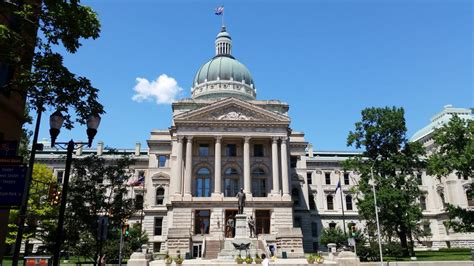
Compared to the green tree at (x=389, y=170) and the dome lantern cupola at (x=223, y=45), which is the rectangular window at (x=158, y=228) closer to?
the green tree at (x=389, y=170)

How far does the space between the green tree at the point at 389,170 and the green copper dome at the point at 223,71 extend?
33573mm

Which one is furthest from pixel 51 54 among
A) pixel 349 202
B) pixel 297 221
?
pixel 349 202

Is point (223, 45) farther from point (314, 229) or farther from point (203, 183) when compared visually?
point (314, 229)

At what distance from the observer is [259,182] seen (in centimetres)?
5528

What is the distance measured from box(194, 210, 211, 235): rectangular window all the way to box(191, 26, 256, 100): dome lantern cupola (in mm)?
24730

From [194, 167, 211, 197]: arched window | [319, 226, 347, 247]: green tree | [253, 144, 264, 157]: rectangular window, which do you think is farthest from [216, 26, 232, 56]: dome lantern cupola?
[319, 226, 347, 247]: green tree

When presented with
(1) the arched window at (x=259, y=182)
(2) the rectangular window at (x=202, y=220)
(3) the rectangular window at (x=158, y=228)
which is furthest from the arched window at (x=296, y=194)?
(3) the rectangular window at (x=158, y=228)

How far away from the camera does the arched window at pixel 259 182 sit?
2152 inches

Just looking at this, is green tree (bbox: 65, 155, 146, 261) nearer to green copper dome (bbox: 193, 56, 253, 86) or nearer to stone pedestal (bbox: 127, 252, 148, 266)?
stone pedestal (bbox: 127, 252, 148, 266)

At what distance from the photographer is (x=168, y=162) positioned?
63438mm

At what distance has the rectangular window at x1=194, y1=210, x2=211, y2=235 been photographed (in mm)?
50481

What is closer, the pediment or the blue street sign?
the blue street sign

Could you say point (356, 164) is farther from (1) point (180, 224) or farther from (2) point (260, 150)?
(1) point (180, 224)

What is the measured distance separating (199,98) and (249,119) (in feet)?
61.5
